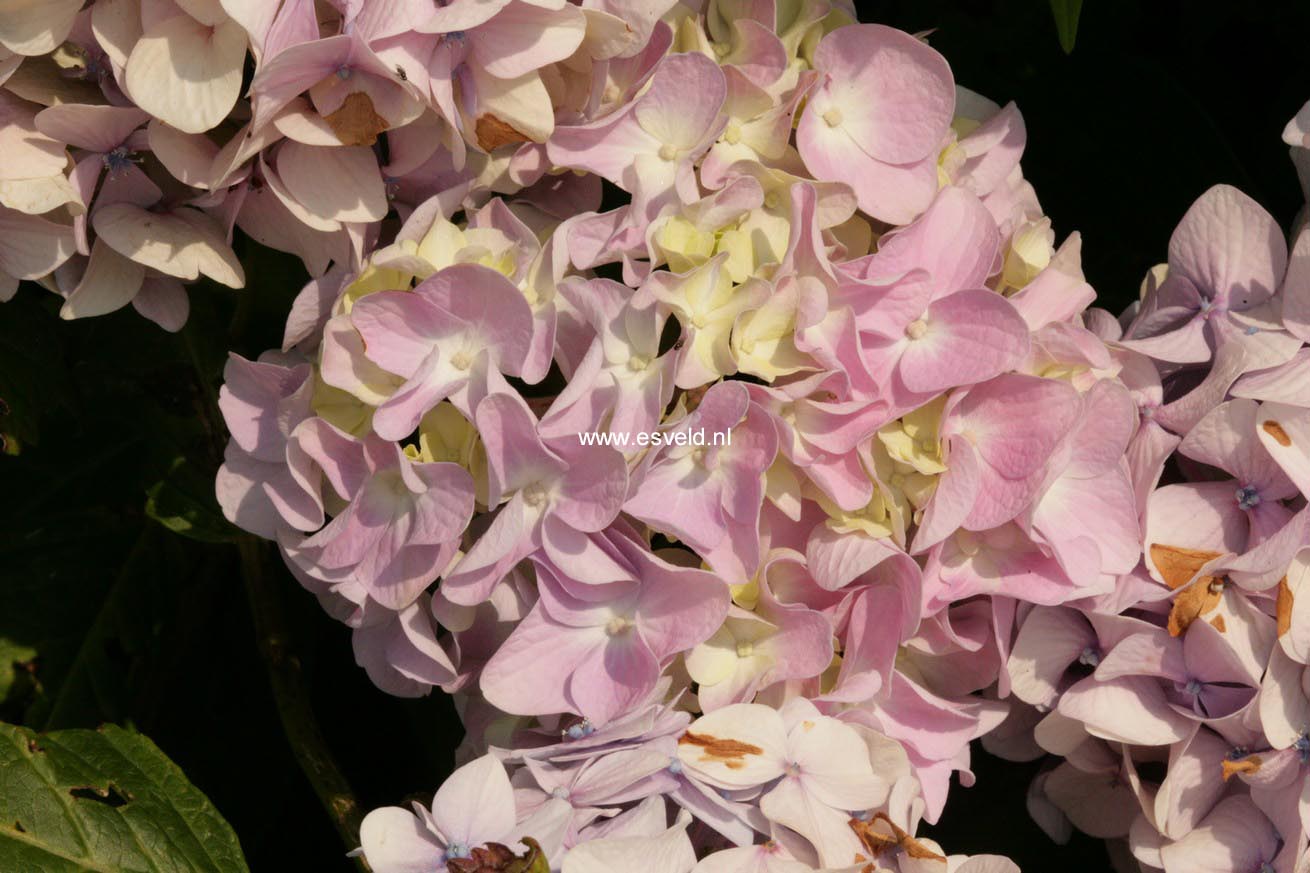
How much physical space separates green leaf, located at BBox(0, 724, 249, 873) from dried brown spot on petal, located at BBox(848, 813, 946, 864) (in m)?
0.31

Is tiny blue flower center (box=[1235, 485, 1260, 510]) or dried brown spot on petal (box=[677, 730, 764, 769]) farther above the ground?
tiny blue flower center (box=[1235, 485, 1260, 510])

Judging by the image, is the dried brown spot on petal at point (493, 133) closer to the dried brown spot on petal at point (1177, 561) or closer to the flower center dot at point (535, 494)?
the flower center dot at point (535, 494)

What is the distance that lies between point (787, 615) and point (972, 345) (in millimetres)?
140

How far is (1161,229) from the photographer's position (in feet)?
3.19

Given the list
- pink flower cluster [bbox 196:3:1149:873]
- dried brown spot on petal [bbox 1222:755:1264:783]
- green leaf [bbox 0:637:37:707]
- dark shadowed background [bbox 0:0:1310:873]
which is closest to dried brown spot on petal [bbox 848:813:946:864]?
pink flower cluster [bbox 196:3:1149:873]

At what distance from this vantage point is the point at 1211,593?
67cm

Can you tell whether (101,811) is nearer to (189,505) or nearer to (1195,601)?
(189,505)

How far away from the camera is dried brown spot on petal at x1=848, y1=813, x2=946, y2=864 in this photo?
0.62 meters

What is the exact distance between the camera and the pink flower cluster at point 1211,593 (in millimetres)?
661

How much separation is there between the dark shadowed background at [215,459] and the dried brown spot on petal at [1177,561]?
26cm

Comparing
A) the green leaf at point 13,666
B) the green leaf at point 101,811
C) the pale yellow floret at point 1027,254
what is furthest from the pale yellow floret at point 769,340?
the green leaf at point 13,666

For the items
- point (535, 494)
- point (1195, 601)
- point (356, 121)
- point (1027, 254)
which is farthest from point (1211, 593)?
point (356, 121)

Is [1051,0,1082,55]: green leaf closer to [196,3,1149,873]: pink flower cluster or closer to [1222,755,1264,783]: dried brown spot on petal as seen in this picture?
[196,3,1149,873]: pink flower cluster

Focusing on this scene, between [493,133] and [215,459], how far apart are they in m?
0.37
